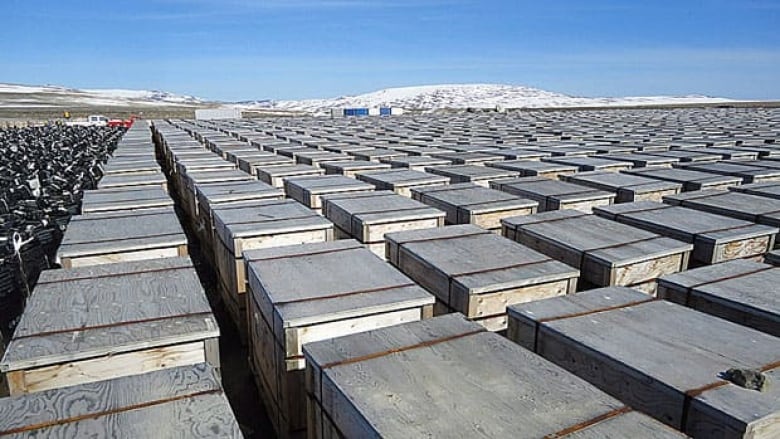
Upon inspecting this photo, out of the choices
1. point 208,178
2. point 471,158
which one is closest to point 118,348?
point 208,178

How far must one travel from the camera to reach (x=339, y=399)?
260cm

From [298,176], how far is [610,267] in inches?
255

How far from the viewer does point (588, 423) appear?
228 centimetres

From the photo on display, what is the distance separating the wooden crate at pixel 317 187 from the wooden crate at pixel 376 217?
0.55 m

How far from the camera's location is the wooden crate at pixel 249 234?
18.3 feet

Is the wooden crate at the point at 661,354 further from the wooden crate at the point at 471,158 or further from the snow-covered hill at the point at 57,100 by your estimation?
the snow-covered hill at the point at 57,100

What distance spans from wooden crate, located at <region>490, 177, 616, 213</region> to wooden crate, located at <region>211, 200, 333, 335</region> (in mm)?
3171

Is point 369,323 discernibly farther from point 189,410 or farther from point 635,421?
point 635,421

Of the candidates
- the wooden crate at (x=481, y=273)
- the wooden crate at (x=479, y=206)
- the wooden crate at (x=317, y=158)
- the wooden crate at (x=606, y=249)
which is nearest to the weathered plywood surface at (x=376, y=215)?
the wooden crate at (x=479, y=206)

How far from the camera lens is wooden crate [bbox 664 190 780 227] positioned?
5.95 meters

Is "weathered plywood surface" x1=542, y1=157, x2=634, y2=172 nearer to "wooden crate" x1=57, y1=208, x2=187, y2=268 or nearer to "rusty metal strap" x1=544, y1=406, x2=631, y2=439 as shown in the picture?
"wooden crate" x1=57, y1=208, x2=187, y2=268

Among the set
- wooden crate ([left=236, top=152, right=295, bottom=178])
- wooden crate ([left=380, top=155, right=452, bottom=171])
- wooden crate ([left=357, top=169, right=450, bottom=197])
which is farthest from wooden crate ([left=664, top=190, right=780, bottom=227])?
wooden crate ([left=236, top=152, right=295, bottom=178])

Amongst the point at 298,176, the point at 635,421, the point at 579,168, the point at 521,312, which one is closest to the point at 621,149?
the point at 579,168

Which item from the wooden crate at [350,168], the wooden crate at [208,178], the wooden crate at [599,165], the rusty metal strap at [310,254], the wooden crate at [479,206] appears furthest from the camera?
the wooden crate at [350,168]
